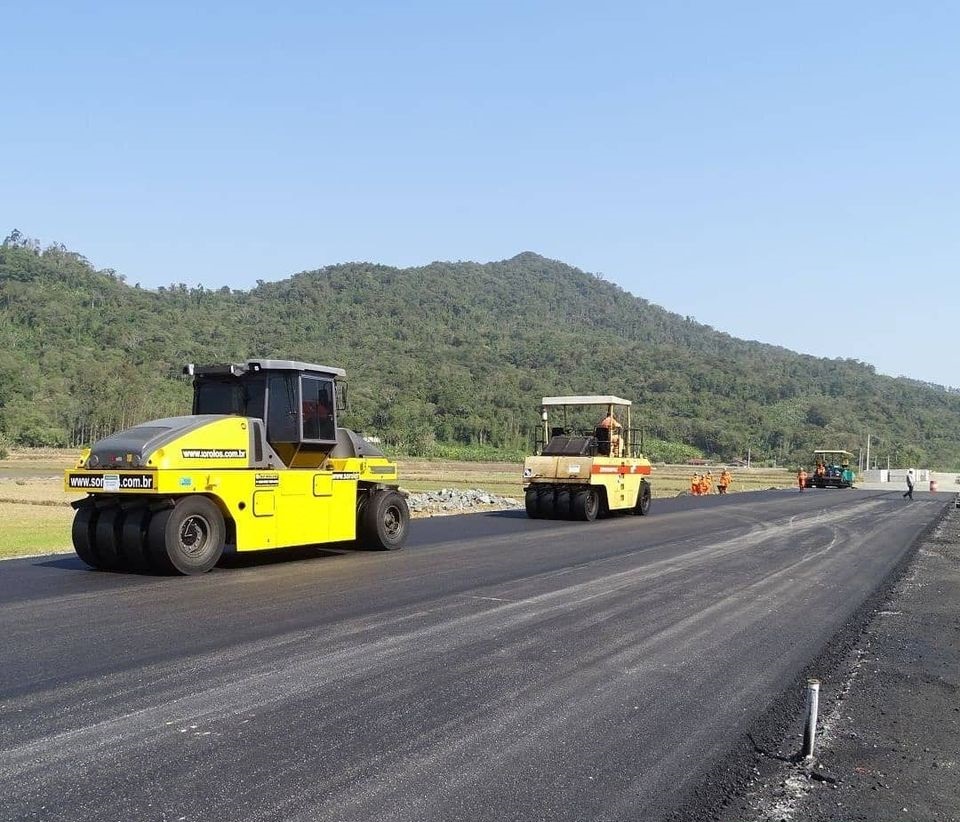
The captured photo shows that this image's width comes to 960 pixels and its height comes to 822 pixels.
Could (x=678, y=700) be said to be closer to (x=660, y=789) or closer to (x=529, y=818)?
(x=660, y=789)

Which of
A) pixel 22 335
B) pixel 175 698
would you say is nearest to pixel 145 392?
pixel 22 335

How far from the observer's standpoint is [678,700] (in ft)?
20.4

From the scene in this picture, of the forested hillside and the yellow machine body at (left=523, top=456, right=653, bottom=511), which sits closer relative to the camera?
the yellow machine body at (left=523, top=456, right=653, bottom=511)

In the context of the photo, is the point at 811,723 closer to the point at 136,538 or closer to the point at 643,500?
the point at 136,538

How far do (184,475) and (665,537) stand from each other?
972cm

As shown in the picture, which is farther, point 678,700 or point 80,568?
point 80,568

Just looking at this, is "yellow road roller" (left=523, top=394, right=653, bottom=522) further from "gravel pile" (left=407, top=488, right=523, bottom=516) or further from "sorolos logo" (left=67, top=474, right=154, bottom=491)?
"sorolos logo" (left=67, top=474, right=154, bottom=491)

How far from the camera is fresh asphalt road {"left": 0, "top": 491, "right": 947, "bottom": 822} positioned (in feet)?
14.7

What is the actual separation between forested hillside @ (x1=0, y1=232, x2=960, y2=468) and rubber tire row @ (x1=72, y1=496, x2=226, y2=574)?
75.4m

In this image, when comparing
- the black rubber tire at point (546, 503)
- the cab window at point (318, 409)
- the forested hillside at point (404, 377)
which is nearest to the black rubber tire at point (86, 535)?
the cab window at point (318, 409)

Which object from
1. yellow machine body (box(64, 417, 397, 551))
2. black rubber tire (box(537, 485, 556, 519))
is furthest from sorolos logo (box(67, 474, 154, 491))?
black rubber tire (box(537, 485, 556, 519))

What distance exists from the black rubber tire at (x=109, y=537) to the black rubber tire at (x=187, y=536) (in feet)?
1.74

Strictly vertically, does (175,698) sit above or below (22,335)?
below

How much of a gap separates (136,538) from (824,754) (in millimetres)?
8622
